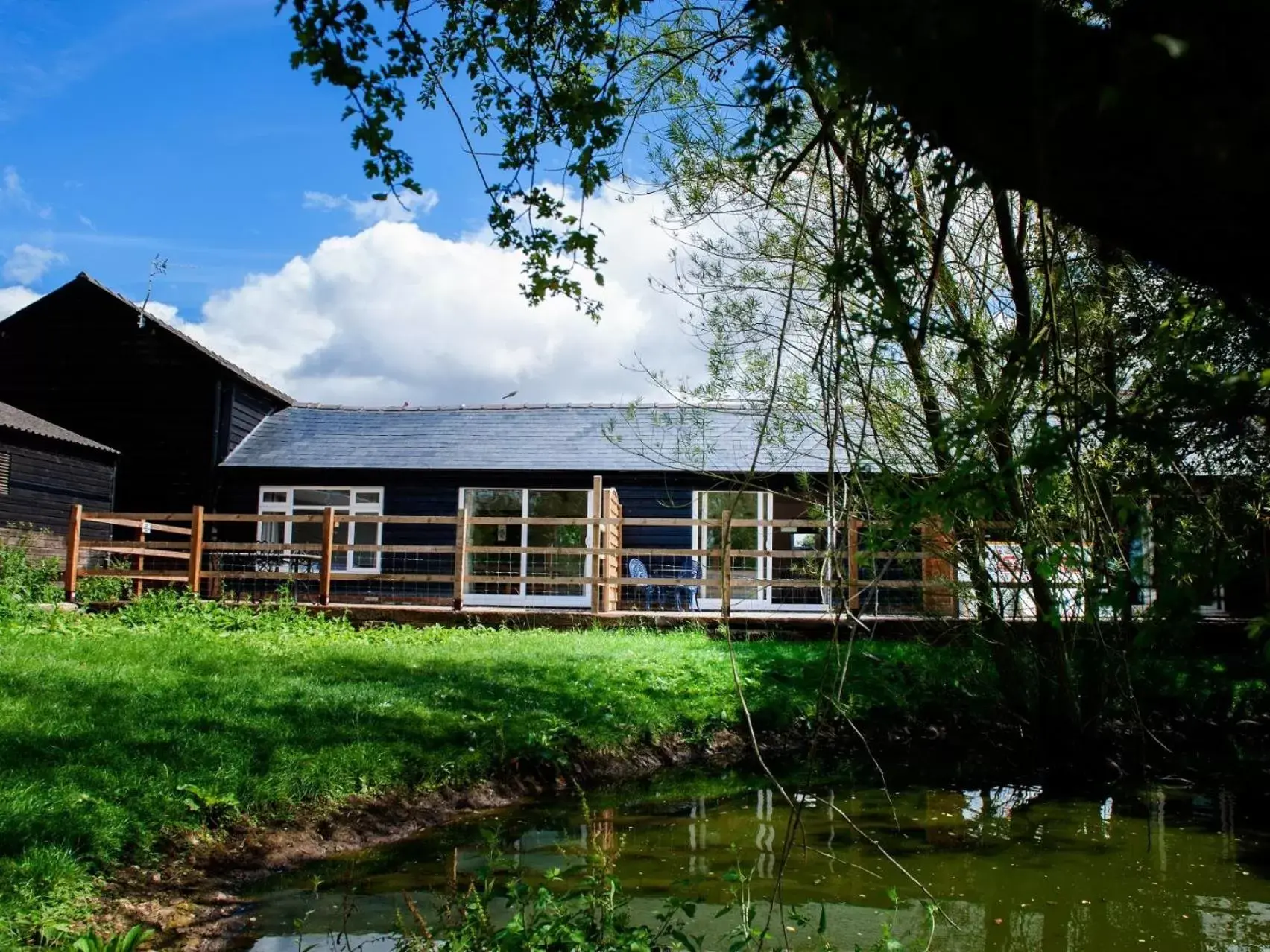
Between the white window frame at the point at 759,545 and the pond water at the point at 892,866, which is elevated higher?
the white window frame at the point at 759,545

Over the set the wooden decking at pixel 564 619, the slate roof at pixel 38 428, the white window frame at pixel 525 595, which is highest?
the slate roof at pixel 38 428

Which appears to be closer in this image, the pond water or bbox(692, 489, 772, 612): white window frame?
the pond water

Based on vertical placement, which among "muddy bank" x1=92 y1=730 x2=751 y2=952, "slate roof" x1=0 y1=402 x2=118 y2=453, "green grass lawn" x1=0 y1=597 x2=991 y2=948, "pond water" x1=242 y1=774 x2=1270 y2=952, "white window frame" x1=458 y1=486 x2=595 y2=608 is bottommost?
"pond water" x1=242 y1=774 x2=1270 y2=952

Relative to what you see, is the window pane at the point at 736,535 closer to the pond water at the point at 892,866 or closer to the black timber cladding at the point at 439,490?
the black timber cladding at the point at 439,490

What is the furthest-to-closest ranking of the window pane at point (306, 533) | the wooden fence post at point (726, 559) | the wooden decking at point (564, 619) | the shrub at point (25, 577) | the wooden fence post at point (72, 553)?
the window pane at point (306, 533) → the wooden fence post at point (72, 553) → the wooden decking at point (564, 619) → the shrub at point (25, 577) → the wooden fence post at point (726, 559)

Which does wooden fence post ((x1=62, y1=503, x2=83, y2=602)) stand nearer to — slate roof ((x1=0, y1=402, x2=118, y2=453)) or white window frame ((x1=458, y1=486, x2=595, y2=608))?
slate roof ((x1=0, y1=402, x2=118, y2=453))

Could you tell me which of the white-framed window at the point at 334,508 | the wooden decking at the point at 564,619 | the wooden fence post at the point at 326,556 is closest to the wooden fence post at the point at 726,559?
the wooden decking at the point at 564,619

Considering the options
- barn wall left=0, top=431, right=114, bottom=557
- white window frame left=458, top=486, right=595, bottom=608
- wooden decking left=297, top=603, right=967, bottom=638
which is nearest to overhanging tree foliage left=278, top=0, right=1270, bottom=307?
wooden decking left=297, top=603, right=967, bottom=638

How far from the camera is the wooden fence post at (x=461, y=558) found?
41.1 feet

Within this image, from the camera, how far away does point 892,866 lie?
4691 millimetres

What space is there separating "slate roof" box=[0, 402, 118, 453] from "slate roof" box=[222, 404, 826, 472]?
247 cm

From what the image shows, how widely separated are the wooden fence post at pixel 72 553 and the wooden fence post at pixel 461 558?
5.00 m

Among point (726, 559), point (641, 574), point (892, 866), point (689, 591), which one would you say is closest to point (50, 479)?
point (641, 574)

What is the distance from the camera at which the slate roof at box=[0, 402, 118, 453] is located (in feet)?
50.9
